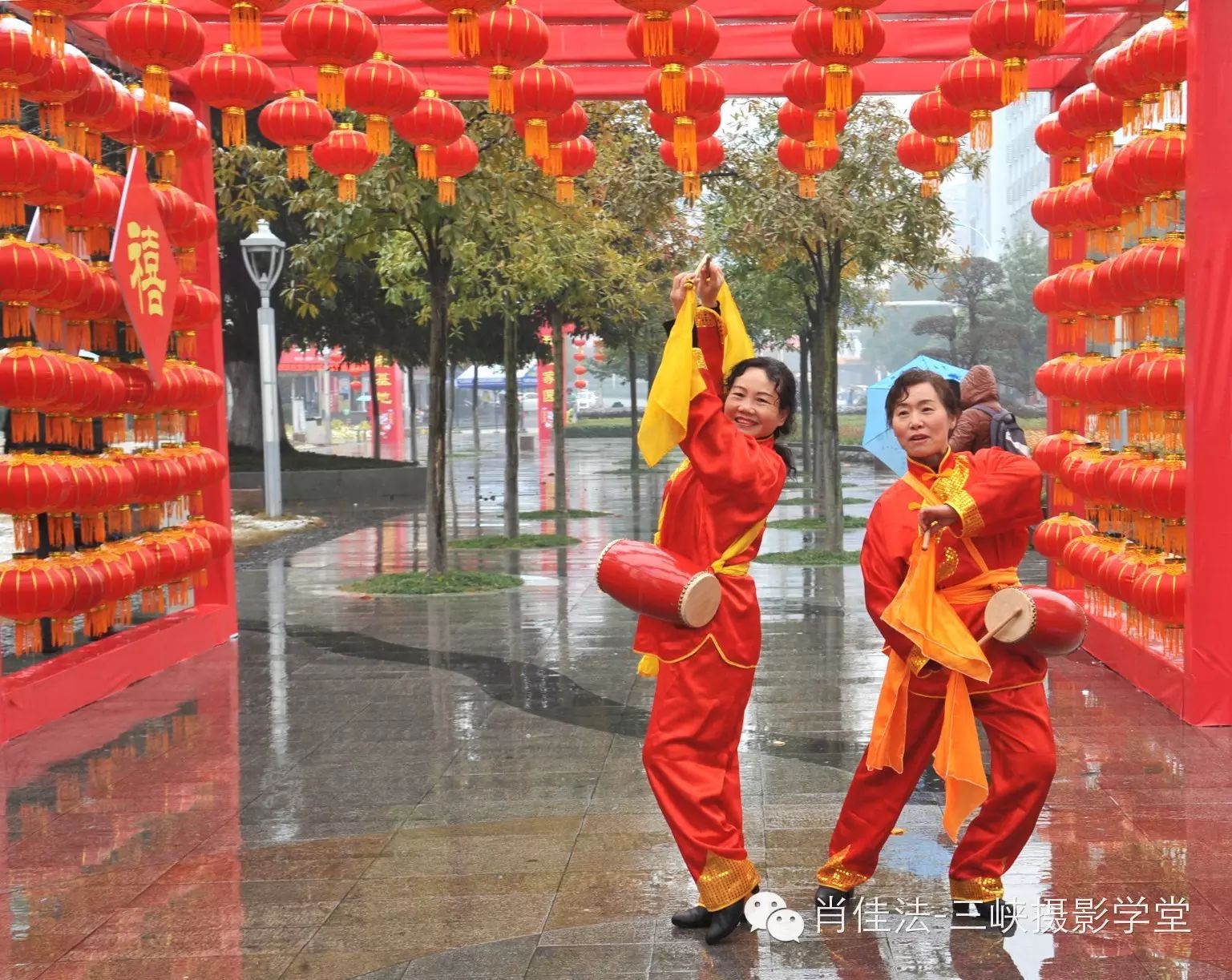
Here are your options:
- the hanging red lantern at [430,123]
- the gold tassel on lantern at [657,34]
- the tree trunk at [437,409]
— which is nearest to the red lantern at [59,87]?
the hanging red lantern at [430,123]

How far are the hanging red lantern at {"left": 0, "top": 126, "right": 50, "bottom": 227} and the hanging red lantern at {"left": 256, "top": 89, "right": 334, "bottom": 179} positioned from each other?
1.31 m

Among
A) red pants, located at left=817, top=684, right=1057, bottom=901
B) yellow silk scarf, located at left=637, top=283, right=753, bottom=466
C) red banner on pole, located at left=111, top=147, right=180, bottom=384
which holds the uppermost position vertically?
red banner on pole, located at left=111, top=147, right=180, bottom=384

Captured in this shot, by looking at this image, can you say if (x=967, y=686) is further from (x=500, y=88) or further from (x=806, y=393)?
(x=806, y=393)

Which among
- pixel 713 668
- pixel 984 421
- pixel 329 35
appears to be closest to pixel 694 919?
pixel 713 668

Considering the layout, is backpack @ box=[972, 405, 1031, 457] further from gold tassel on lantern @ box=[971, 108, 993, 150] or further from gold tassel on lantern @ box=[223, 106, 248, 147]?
gold tassel on lantern @ box=[223, 106, 248, 147]

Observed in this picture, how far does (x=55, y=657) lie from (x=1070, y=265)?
675 cm

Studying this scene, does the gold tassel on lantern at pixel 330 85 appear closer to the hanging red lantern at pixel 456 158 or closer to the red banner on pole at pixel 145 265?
the red banner on pole at pixel 145 265

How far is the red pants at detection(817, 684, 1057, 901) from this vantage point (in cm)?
448

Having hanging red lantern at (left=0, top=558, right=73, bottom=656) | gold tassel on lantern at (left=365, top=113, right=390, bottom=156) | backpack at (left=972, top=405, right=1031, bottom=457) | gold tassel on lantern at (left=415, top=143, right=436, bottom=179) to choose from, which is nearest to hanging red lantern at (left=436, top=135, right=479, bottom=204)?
gold tassel on lantern at (left=415, top=143, right=436, bottom=179)

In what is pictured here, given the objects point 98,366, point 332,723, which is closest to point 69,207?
point 98,366

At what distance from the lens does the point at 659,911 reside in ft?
15.8

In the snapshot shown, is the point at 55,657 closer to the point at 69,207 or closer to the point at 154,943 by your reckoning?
the point at 69,207

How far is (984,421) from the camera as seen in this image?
674cm

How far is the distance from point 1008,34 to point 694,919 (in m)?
4.40
